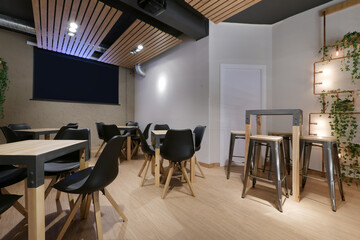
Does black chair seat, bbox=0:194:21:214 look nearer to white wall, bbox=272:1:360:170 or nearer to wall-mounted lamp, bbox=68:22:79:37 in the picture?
wall-mounted lamp, bbox=68:22:79:37

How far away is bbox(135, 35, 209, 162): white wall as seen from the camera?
149 inches

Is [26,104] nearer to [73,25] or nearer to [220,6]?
[73,25]

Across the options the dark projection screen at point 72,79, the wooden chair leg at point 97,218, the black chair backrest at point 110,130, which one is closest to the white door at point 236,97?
the black chair backrest at point 110,130

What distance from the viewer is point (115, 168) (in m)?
1.41

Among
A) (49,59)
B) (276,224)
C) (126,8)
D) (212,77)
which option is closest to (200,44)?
(212,77)

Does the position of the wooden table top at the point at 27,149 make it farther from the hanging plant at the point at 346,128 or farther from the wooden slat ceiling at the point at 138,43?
the hanging plant at the point at 346,128

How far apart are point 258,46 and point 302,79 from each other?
3.98ft

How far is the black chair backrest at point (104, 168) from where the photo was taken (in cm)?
121

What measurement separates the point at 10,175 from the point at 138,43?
3.81 meters

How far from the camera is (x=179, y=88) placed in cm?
443

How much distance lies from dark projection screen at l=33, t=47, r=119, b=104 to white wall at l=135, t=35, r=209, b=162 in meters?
1.23

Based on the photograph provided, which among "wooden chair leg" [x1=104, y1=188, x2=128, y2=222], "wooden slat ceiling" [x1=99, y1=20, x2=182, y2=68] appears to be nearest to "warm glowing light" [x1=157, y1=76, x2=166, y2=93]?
"wooden slat ceiling" [x1=99, y1=20, x2=182, y2=68]

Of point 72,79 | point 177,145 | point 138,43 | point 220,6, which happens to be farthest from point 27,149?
point 72,79

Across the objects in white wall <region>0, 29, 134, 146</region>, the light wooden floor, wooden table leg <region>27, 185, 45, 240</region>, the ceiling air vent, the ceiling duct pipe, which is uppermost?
the ceiling duct pipe
